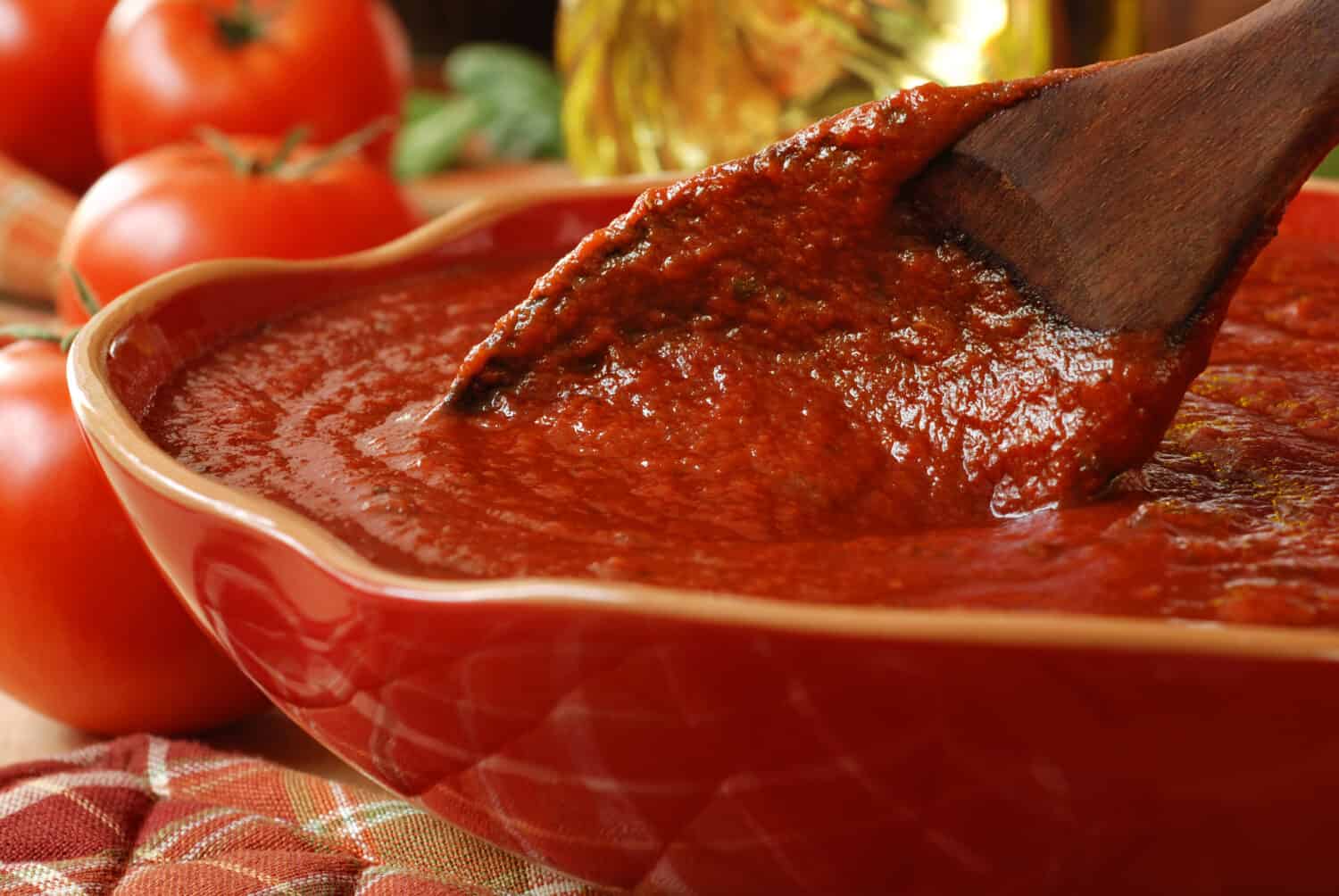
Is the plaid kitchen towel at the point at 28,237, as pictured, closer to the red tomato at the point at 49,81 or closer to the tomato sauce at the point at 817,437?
the red tomato at the point at 49,81

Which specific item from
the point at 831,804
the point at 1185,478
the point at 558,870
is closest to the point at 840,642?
the point at 831,804

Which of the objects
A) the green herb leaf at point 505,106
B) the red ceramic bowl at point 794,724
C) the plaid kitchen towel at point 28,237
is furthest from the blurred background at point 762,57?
the red ceramic bowl at point 794,724

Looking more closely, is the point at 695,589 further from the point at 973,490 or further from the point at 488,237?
the point at 488,237

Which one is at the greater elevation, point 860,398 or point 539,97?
point 860,398

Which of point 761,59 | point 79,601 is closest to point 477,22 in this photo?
point 761,59

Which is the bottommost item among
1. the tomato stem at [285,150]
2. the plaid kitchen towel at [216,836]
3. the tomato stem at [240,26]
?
the plaid kitchen towel at [216,836]

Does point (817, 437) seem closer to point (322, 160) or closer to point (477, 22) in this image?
point (322, 160)

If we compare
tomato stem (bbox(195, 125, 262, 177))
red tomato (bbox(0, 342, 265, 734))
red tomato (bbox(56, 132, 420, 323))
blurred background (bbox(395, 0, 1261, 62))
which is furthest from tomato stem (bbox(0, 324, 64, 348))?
blurred background (bbox(395, 0, 1261, 62))
